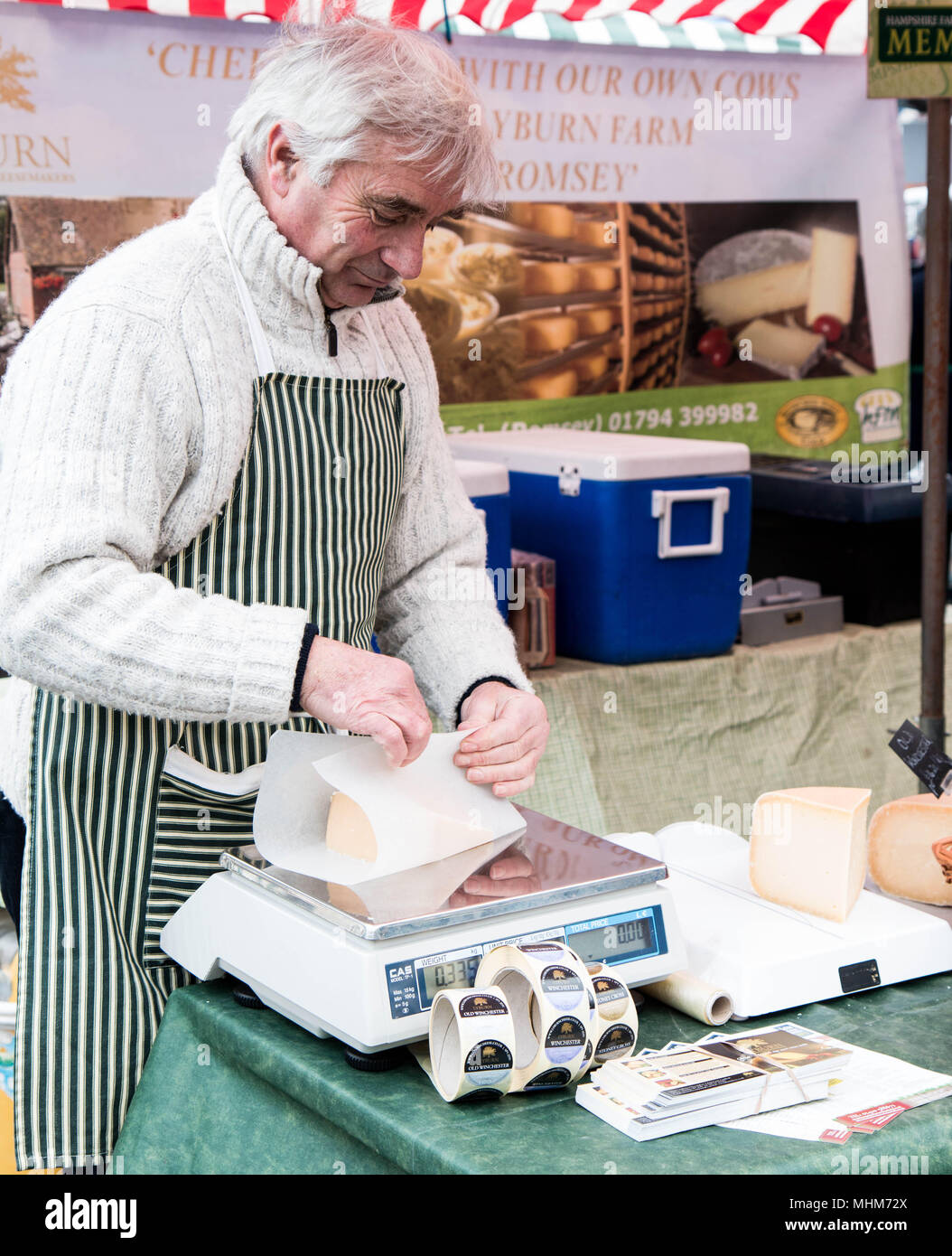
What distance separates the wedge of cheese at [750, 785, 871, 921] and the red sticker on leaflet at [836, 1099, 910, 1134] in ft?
1.01

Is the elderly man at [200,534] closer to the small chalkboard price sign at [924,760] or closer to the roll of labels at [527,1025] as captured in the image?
the roll of labels at [527,1025]

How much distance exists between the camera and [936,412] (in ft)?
7.67

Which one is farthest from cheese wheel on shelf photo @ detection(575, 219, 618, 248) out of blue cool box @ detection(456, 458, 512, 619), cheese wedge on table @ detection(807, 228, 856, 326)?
blue cool box @ detection(456, 458, 512, 619)

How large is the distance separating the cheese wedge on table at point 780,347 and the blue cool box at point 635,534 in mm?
819

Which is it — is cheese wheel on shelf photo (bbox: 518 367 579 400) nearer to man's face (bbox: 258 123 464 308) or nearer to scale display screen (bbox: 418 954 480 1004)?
man's face (bbox: 258 123 464 308)

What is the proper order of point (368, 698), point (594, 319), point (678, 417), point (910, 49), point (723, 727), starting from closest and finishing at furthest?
point (368, 698)
point (910, 49)
point (723, 727)
point (594, 319)
point (678, 417)

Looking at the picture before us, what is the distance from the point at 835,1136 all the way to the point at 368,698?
0.53 metres

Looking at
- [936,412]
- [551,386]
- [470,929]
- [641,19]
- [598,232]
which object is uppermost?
[641,19]

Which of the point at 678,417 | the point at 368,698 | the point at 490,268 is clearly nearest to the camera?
the point at 368,698

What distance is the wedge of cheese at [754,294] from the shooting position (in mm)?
3631

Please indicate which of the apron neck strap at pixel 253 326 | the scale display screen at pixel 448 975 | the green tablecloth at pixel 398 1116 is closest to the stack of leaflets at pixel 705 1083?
the green tablecloth at pixel 398 1116

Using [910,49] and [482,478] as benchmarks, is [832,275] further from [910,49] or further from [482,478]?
[482,478]

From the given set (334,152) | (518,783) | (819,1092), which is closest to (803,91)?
(334,152)

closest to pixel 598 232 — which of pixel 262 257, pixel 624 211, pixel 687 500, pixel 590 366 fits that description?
pixel 624 211
